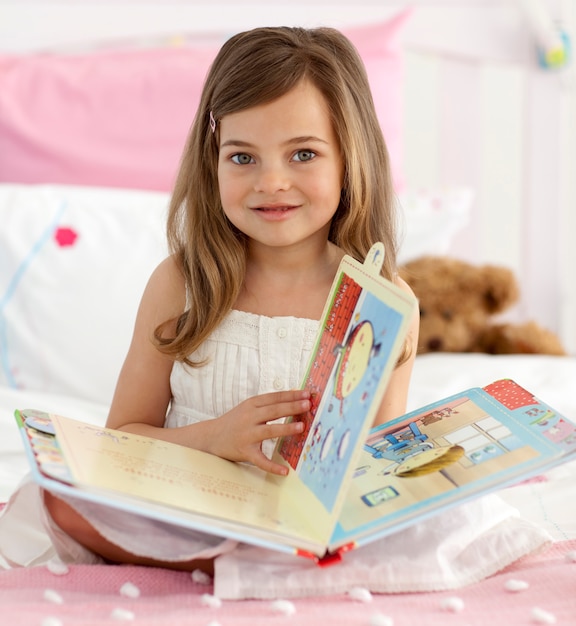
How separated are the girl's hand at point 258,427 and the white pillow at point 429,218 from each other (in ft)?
3.04

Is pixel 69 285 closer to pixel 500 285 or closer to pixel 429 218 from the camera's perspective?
pixel 429 218

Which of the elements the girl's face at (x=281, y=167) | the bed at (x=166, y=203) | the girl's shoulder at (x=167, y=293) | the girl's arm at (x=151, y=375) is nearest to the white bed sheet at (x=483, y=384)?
the bed at (x=166, y=203)

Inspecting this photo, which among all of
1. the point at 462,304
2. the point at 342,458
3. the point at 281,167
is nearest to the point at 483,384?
the point at 462,304

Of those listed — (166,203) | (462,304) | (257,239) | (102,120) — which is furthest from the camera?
(462,304)

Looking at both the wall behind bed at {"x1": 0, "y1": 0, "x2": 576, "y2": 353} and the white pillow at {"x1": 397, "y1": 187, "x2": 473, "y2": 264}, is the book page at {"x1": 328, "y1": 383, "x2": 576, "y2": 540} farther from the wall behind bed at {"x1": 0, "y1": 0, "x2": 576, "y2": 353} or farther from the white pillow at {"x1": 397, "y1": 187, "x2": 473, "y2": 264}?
the wall behind bed at {"x1": 0, "y1": 0, "x2": 576, "y2": 353}

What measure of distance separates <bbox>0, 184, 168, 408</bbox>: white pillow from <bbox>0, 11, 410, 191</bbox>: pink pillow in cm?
17

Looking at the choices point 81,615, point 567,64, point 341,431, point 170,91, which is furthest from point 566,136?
point 81,615

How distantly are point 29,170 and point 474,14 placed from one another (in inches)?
41.3

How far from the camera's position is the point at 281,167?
3.27 ft

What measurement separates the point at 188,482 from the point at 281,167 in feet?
1.21

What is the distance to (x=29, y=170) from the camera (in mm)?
1781

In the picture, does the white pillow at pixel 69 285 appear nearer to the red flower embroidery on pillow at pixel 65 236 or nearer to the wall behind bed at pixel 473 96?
the red flower embroidery on pillow at pixel 65 236

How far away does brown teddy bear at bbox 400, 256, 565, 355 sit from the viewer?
1.84 metres

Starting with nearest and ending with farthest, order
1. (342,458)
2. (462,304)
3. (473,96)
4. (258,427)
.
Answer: (342,458) < (258,427) < (462,304) < (473,96)
